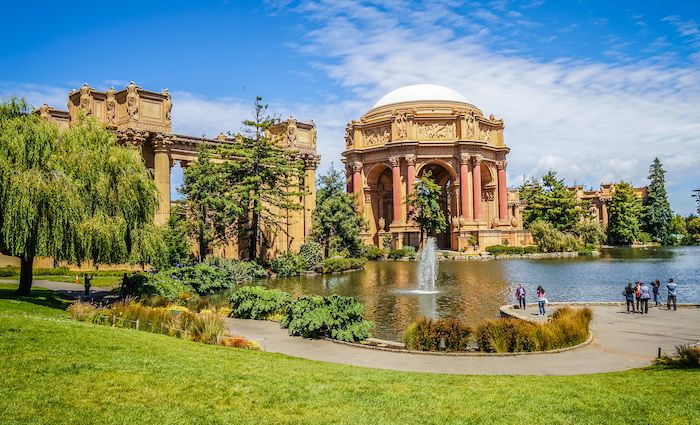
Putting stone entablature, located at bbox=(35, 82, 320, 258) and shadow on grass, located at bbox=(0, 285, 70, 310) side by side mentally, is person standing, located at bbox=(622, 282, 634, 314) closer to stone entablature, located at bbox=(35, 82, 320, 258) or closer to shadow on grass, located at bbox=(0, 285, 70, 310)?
shadow on grass, located at bbox=(0, 285, 70, 310)

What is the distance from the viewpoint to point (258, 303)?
17906 millimetres

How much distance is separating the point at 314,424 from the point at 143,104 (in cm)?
2978

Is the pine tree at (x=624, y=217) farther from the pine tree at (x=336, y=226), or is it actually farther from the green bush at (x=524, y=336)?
the green bush at (x=524, y=336)

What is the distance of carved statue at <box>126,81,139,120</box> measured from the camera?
31.9 metres

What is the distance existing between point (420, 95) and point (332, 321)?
198 ft

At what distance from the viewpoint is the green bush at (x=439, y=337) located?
1299 cm

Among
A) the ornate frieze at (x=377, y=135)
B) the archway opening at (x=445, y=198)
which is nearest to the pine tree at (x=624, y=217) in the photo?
the archway opening at (x=445, y=198)

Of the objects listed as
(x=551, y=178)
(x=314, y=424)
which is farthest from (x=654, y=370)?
(x=551, y=178)

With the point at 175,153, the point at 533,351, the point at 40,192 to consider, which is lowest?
the point at 533,351

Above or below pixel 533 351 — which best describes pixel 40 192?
above

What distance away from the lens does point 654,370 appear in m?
10.2

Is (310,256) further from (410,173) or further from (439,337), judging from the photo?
(410,173)

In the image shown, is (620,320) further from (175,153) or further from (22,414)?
(175,153)

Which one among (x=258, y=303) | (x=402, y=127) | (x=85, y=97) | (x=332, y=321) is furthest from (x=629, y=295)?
(x=402, y=127)
